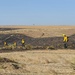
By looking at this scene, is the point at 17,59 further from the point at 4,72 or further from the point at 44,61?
the point at 4,72

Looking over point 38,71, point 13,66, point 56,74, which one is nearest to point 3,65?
point 13,66

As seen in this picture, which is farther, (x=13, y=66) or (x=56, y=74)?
(x=13, y=66)

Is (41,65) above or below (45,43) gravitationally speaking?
above

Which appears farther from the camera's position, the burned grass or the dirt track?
the burned grass

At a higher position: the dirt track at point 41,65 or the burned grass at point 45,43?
the dirt track at point 41,65

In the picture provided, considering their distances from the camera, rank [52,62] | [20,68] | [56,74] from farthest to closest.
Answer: [52,62]
[20,68]
[56,74]

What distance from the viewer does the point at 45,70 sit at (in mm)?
19562

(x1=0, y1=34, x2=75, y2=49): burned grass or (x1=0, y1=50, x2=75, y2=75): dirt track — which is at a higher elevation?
(x1=0, y1=50, x2=75, y2=75): dirt track

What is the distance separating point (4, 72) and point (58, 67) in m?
3.93

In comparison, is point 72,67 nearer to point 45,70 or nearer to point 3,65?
point 45,70

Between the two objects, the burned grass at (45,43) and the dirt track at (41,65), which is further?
the burned grass at (45,43)

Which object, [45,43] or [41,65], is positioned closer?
[41,65]

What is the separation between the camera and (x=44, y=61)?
23.2 meters

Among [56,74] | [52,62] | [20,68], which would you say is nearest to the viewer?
[56,74]
